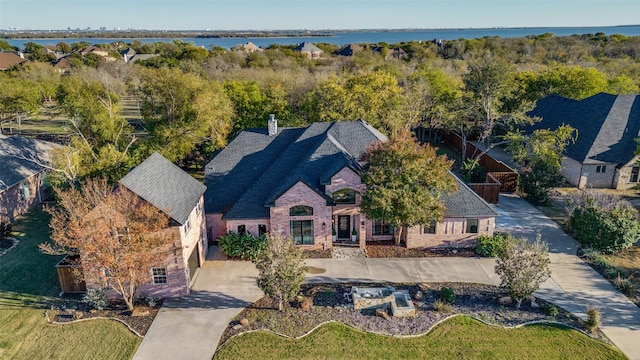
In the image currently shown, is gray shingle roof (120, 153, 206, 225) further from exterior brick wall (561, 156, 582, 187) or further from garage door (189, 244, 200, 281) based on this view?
exterior brick wall (561, 156, 582, 187)

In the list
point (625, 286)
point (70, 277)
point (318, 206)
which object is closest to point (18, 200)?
point (70, 277)

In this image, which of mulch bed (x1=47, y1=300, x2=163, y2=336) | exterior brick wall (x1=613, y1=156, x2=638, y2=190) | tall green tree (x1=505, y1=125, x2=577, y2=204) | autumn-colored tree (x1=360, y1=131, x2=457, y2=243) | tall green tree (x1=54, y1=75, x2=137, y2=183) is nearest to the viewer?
mulch bed (x1=47, y1=300, x2=163, y2=336)

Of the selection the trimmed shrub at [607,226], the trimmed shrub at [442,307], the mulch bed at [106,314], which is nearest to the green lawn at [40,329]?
the mulch bed at [106,314]

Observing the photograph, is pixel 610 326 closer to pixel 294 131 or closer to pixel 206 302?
pixel 206 302

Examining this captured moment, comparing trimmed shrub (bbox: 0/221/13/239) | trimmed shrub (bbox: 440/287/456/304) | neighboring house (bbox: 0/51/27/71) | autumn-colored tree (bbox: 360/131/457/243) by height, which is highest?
neighboring house (bbox: 0/51/27/71)

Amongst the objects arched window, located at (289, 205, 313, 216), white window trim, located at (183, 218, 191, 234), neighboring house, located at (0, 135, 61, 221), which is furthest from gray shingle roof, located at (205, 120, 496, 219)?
neighboring house, located at (0, 135, 61, 221)

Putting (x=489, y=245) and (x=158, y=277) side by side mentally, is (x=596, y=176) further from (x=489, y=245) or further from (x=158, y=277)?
(x=158, y=277)

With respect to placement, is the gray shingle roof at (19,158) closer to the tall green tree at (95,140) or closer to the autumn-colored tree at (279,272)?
the tall green tree at (95,140)
